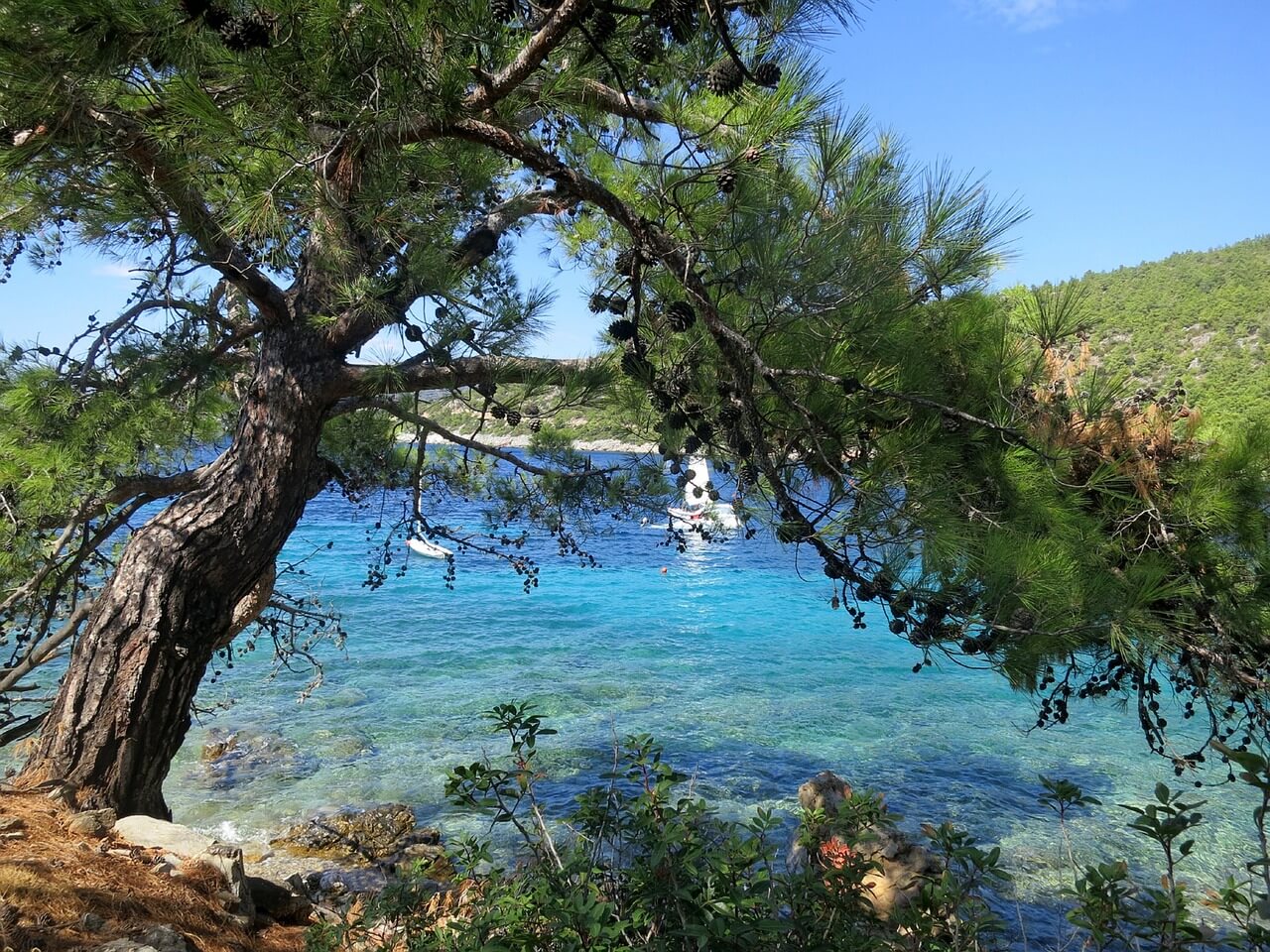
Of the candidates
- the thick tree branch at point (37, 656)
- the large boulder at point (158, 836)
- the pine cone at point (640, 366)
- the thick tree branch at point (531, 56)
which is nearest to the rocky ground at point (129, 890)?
the large boulder at point (158, 836)

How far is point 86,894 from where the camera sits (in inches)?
107

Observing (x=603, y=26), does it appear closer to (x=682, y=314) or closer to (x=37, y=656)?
(x=682, y=314)

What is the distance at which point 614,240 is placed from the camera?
3.60 metres

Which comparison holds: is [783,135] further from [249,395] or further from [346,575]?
[346,575]

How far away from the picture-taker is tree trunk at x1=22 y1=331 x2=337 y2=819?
11.5ft

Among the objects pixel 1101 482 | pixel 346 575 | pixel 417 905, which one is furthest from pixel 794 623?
pixel 417 905

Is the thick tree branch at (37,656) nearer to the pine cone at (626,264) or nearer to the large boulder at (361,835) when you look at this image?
the large boulder at (361,835)

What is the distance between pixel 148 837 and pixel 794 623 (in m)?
13.7

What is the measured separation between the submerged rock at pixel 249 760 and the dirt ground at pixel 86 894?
4.45m

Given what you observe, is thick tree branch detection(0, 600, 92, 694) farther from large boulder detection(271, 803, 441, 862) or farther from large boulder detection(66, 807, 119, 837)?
large boulder detection(271, 803, 441, 862)

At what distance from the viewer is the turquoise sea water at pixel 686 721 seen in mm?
7023

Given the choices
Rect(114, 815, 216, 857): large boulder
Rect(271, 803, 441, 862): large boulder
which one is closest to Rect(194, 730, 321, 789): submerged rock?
Rect(271, 803, 441, 862): large boulder

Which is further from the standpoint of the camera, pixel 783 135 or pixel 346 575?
pixel 346 575

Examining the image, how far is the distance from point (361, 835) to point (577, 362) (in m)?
4.69
